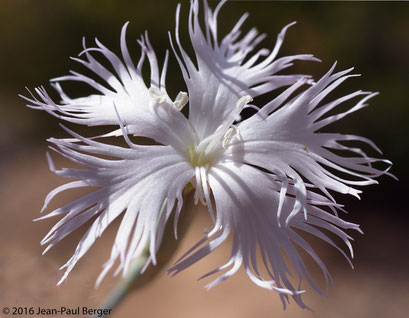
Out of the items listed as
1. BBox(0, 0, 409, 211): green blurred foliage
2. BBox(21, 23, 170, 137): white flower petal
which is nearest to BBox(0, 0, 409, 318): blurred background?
BBox(0, 0, 409, 211): green blurred foliage

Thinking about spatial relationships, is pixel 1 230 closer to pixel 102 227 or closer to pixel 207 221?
pixel 207 221

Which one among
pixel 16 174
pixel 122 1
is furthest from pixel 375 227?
pixel 16 174

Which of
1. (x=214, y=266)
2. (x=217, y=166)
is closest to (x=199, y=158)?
(x=217, y=166)

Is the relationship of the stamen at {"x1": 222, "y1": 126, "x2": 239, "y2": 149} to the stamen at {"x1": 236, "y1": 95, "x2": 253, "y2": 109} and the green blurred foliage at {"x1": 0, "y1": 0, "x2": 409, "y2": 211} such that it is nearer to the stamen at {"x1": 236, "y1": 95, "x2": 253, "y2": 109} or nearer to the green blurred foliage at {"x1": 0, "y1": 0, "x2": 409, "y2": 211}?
the stamen at {"x1": 236, "y1": 95, "x2": 253, "y2": 109}

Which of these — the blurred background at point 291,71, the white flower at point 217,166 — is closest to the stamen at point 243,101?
the white flower at point 217,166

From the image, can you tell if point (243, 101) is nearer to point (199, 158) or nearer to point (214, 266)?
point (199, 158)

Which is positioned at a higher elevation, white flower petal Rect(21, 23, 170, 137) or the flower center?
white flower petal Rect(21, 23, 170, 137)

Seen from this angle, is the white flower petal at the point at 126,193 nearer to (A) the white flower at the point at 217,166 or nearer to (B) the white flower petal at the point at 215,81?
(A) the white flower at the point at 217,166
